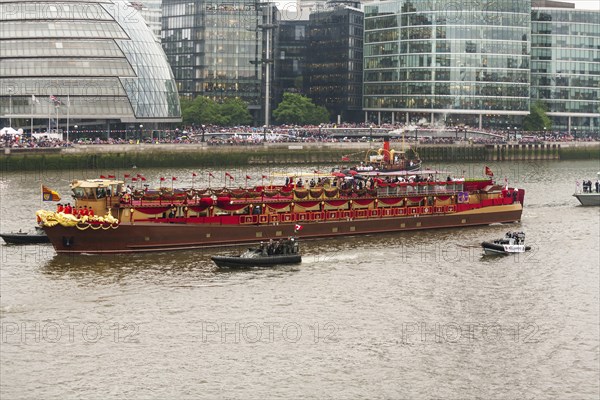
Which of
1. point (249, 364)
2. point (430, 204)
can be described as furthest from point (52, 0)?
point (249, 364)

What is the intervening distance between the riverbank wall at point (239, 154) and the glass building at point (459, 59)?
2317 cm

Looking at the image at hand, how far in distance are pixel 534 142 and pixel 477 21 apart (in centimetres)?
2748

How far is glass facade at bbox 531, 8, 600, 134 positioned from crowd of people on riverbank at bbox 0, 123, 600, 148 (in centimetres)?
1250

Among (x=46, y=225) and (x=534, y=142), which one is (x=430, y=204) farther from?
(x=534, y=142)

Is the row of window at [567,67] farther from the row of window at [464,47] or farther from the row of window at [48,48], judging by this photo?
the row of window at [48,48]

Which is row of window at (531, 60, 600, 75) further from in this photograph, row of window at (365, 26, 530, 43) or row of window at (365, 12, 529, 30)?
row of window at (365, 12, 529, 30)

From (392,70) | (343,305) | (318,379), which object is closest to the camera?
(318,379)

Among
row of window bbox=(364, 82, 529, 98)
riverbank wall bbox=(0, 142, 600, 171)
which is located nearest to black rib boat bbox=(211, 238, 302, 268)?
riverbank wall bbox=(0, 142, 600, 171)

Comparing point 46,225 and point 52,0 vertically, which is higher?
point 52,0

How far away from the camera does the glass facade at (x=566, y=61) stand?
190125mm

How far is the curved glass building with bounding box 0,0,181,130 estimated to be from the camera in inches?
5413

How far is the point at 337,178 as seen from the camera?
3125 inches

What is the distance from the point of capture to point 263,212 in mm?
70125

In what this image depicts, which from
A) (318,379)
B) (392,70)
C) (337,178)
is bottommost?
(318,379)
